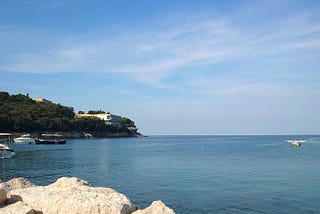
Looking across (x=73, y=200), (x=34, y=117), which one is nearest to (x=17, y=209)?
(x=73, y=200)

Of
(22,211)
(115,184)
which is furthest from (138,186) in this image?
(22,211)

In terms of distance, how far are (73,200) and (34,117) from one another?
138 metres

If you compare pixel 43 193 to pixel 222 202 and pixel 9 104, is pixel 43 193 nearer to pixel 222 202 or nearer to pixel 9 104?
pixel 222 202

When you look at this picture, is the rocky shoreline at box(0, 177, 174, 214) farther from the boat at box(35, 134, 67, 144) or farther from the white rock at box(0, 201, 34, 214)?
the boat at box(35, 134, 67, 144)

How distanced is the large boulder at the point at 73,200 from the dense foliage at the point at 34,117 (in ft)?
389

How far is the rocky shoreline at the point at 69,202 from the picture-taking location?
1223cm

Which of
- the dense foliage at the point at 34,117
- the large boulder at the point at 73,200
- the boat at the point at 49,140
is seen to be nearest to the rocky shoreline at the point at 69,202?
the large boulder at the point at 73,200

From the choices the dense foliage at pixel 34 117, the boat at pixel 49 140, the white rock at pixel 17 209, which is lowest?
the white rock at pixel 17 209

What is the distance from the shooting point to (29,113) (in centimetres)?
14075

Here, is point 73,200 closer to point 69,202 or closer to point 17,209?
point 69,202

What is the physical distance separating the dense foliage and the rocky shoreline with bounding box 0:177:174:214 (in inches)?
4677

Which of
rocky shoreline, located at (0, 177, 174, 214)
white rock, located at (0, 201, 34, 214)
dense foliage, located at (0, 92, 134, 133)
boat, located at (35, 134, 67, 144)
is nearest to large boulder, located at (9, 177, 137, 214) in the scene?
rocky shoreline, located at (0, 177, 174, 214)

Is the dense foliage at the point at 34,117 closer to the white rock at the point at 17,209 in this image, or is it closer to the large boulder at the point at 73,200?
the large boulder at the point at 73,200

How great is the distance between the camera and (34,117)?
5650 inches
